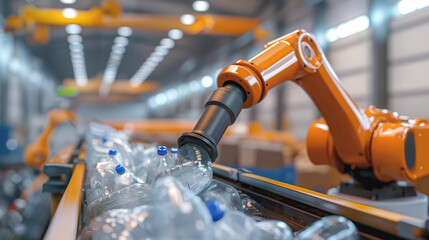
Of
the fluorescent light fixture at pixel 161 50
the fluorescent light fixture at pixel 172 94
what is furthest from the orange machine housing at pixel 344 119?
the fluorescent light fixture at pixel 172 94

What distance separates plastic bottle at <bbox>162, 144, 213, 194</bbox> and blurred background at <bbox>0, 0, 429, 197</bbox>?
10.9 ft

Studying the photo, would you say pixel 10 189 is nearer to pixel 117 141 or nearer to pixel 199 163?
pixel 117 141

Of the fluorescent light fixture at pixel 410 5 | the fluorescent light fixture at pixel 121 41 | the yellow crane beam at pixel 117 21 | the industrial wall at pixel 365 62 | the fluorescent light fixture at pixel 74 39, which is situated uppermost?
the fluorescent light fixture at pixel 74 39

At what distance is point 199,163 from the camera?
1.17m

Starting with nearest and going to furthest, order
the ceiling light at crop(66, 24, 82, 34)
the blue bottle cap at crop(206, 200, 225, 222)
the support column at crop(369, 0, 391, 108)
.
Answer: the blue bottle cap at crop(206, 200, 225, 222) < the support column at crop(369, 0, 391, 108) < the ceiling light at crop(66, 24, 82, 34)

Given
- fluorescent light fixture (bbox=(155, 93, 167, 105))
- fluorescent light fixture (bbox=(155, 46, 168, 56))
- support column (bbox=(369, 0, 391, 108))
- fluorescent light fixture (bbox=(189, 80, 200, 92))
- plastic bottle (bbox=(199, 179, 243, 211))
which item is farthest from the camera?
fluorescent light fixture (bbox=(155, 93, 167, 105))

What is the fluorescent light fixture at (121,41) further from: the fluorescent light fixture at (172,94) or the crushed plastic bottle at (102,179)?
the crushed plastic bottle at (102,179)

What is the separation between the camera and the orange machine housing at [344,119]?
1397mm

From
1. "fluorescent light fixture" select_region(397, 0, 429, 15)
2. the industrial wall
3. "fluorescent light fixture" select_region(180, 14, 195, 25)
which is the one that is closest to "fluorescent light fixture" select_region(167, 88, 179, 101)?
"fluorescent light fixture" select_region(180, 14, 195, 25)

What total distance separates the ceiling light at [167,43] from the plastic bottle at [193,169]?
13771mm

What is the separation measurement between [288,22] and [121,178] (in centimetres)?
1020

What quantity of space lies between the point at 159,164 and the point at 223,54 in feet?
47.6

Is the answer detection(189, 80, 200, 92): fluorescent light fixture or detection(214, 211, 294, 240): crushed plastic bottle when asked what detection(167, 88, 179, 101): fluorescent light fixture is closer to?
detection(189, 80, 200, 92): fluorescent light fixture

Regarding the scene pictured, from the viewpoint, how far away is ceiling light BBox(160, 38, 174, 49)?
1460 cm
